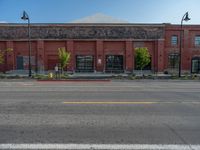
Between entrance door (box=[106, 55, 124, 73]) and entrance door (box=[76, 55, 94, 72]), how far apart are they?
98.6 inches

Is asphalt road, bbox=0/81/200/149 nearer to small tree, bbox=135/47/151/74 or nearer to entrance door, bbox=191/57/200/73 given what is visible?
small tree, bbox=135/47/151/74

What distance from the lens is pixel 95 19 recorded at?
83.4 metres

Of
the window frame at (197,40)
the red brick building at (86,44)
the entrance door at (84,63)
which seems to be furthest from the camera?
the window frame at (197,40)

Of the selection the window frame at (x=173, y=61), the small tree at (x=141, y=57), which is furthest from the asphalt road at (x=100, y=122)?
the window frame at (x=173, y=61)

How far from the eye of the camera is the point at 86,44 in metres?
41.2

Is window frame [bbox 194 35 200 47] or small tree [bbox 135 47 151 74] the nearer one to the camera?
small tree [bbox 135 47 151 74]

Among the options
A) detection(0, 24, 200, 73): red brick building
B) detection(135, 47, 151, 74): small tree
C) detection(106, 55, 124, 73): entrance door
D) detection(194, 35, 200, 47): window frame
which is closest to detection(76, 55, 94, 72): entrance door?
detection(0, 24, 200, 73): red brick building

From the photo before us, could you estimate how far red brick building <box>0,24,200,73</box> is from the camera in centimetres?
4075

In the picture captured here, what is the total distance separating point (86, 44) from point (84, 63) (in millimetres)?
2958

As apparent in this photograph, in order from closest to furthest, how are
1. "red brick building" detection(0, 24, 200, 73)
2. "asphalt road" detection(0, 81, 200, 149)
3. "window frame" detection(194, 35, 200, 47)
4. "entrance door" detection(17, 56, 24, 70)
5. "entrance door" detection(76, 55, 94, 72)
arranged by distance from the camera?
"asphalt road" detection(0, 81, 200, 149) → "red brick building" detection(0, 24, 200, 73) → "entrance door" detection(17, 56, 24, 70) → "entrance door" detection(76, 55, 94, 72) → "window frame" detection(194, 35, 200, 47)

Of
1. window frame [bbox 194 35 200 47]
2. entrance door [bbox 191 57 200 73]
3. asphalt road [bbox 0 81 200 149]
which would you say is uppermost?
window frame [bbox 194 35 200 47]

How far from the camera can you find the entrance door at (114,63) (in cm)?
4162

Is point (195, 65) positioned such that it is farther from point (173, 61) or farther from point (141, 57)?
point (141, 57)

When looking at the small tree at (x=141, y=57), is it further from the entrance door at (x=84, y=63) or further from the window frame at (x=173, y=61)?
the entrance door at (x=84, y=63)
